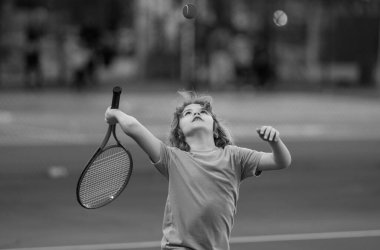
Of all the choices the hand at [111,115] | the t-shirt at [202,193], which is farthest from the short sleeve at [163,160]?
the hand at [111,115]

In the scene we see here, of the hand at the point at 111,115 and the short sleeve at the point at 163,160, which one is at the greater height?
the hand at the point at 111,115

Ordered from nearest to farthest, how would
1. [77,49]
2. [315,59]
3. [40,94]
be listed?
[40,94] → [77,49] → [315,59]

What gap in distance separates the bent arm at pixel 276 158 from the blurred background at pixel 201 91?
258cm

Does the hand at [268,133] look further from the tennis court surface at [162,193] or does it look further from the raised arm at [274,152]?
the tennis court surface at [162,193]

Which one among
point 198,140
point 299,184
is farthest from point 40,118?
point 198,140

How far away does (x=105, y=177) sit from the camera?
4625 millimetres

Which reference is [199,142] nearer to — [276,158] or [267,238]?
[276,158]

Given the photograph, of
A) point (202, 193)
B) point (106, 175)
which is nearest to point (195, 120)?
point (202, 193)

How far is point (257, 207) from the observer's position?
9.25m

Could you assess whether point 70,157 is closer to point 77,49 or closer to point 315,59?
point 77,49

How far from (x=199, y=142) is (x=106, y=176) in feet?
1.70

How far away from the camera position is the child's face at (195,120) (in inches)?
178

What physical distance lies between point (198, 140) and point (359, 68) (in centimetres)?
3250

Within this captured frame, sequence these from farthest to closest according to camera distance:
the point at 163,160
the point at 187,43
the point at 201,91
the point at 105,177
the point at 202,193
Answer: the point at 187,43
the point at 201,91
the point at 105,177
the point at 163,160
the point at 202,193
